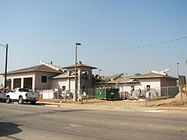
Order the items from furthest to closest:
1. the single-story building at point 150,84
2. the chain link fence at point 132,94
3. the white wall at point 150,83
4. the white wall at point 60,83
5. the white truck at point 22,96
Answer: the white wall at point 60,83 → the white wall at point 150,83 → the single-story building at point 150,84 → the chain link fence at point 132,94 → the white truck at point 22,96

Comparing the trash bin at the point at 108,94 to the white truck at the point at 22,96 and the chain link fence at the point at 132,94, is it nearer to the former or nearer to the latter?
the chain link fence at the point at 132,94

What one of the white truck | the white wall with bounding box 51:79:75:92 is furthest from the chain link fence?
the white truck

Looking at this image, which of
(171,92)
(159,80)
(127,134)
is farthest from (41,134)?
(171,92)

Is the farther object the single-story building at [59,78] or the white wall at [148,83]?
the single-story building at [59,78]

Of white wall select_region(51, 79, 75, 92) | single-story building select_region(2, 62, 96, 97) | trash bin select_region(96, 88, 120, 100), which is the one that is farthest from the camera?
white wall select_region(51, 79, 75, 92)

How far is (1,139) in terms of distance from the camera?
7.22 m

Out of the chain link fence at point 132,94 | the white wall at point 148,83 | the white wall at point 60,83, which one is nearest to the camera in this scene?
the chain link fence at point 132,94

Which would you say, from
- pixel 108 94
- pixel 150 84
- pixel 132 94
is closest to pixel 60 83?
pixel 108 94

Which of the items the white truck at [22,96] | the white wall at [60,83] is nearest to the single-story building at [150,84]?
the white wall at [60,83]

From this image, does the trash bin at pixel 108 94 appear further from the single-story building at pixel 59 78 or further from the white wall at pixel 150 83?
the single-story building at pixel 59 78

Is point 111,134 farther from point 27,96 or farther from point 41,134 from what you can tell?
point 27,96

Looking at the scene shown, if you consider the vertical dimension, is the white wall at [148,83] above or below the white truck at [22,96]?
above

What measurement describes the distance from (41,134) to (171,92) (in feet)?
98.4

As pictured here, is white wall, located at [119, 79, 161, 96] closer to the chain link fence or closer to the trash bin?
the chain link fence
